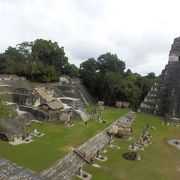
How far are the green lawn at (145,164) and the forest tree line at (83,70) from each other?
18.6 m

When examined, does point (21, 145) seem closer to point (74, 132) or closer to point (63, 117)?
point (74, 132)

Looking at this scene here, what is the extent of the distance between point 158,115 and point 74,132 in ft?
73.6

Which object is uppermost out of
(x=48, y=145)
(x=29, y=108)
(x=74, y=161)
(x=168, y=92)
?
(x=168, y=92)

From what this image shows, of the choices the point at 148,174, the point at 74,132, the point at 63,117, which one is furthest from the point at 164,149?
the point at 63,117

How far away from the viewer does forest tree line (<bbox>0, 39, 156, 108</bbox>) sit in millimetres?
46753

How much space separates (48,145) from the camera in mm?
22578

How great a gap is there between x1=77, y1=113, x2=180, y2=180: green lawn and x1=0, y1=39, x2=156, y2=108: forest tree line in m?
18.6

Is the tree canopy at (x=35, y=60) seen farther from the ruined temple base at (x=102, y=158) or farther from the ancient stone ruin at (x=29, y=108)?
the ruined temple base at (x=102, y=158)

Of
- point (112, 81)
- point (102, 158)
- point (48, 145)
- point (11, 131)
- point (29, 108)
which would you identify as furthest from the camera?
point (112, 81)

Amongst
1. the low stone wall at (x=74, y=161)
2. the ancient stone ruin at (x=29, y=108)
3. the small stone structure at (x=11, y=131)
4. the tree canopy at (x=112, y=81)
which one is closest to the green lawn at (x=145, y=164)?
the low stone wall at (x=74, y=161)

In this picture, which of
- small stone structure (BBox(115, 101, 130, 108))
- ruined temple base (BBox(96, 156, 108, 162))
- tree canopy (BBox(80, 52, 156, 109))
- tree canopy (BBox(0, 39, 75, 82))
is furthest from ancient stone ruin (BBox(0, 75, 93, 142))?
tree canopy (BBox(80, 52, 156, 109))

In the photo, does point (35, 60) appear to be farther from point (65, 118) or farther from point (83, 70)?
point (65, 118)

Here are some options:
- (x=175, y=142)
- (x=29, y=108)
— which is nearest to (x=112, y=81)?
(x=29, y=108)

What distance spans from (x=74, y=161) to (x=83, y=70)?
3468cm
